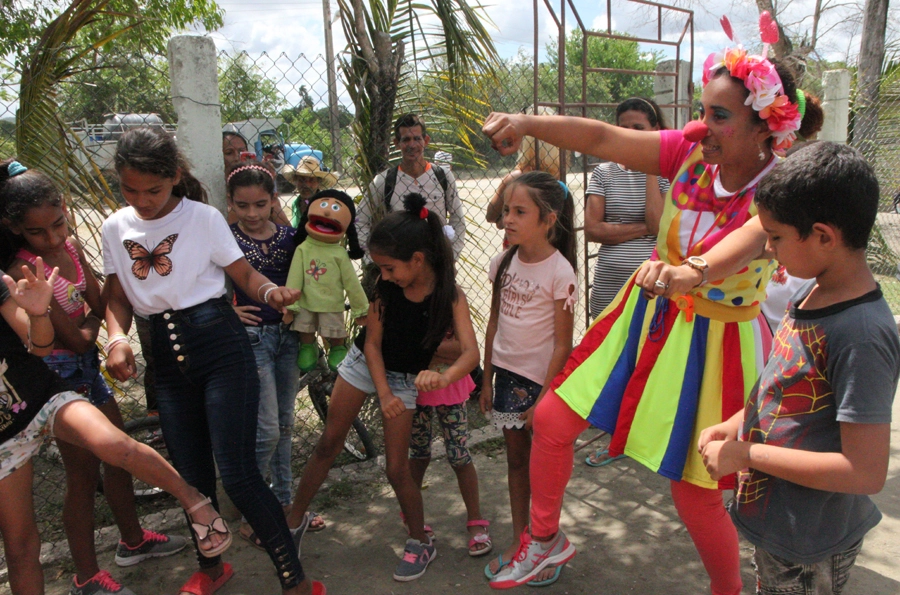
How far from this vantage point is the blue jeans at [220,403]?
2363 millimetres

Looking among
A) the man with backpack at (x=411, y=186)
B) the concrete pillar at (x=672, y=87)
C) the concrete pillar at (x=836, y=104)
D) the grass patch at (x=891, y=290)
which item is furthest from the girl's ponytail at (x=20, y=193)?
the grass patch at (x=891, y=290)

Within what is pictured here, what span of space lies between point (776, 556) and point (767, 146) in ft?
3.82

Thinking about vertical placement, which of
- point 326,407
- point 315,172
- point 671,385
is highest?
point 315,172

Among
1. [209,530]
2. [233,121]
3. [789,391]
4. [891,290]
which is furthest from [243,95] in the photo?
[891,290]

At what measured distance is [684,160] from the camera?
221 centimetres

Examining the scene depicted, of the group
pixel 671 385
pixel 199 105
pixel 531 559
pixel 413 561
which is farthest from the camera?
pixel 199 105

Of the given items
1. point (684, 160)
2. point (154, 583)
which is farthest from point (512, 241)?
point (154, 583)

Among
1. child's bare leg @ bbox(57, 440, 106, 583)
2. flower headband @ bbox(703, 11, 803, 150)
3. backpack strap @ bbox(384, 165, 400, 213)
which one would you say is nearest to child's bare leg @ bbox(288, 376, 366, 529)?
child's bare leg @ bbox(57, 440, 106, 583)

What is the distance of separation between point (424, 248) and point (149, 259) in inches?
39.0

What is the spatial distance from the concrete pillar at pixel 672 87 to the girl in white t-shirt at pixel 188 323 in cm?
378

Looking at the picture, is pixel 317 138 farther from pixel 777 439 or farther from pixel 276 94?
pixel 777 439

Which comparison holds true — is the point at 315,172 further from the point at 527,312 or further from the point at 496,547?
the point at 496,547

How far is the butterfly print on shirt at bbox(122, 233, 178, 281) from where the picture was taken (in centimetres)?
240

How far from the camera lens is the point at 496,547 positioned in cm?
296
